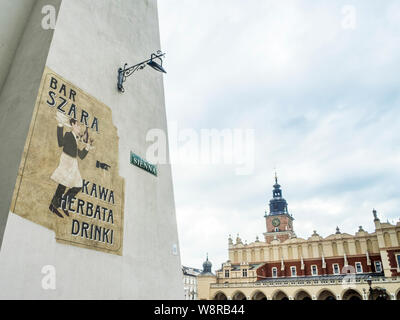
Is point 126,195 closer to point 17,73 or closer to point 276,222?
point 17,73

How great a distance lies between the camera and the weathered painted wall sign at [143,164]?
624 centimetres

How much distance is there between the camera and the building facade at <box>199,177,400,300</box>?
3491cm

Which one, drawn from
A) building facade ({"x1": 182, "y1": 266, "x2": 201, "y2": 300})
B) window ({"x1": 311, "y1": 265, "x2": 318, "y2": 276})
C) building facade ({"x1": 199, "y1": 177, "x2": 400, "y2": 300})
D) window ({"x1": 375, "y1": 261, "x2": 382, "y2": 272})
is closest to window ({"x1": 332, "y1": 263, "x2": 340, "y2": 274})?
building facade ({"x1": 199, "y1": 177, "x2": 400, "y2": 300})

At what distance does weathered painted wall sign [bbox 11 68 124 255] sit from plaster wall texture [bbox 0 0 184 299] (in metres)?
0.19

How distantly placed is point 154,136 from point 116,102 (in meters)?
1.40

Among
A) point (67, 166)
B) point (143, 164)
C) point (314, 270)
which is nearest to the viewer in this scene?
point (67, 166)

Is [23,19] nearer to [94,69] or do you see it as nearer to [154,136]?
[94,69]

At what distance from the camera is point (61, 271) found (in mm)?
4164

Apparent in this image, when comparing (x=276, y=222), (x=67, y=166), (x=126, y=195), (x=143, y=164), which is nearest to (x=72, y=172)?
(x=67, y=166)

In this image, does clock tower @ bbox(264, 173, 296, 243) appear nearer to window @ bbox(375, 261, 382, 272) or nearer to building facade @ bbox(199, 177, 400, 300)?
building facade @ bbox(199, 177, 400, 300)

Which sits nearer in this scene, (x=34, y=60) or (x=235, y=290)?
(x=34, y=60)

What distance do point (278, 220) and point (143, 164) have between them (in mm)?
56741

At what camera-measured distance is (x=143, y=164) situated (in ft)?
21.4
